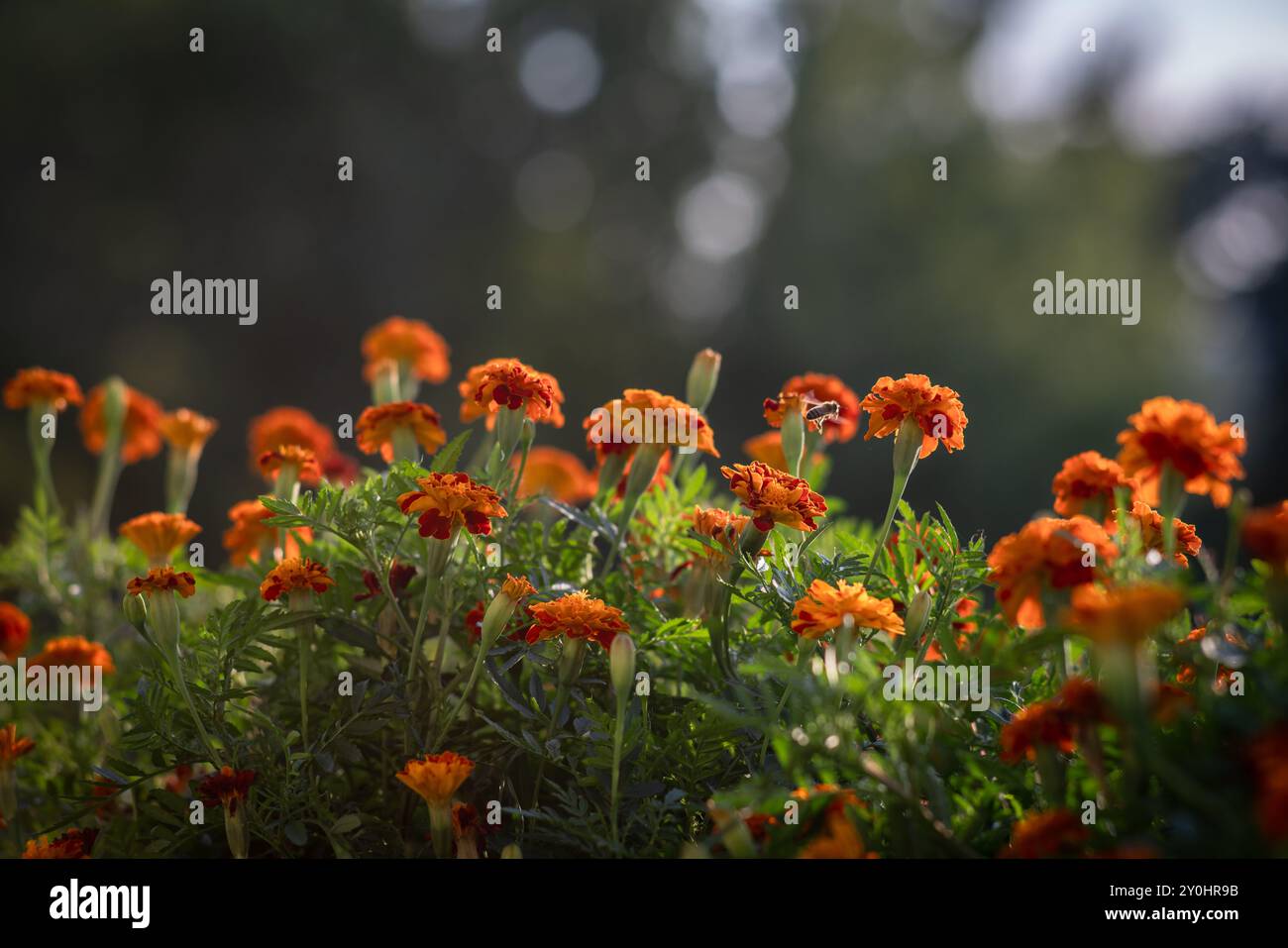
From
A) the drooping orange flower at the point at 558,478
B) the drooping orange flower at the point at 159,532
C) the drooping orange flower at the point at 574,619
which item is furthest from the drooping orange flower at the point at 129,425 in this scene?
the drooping orange flower at the point at 574,619

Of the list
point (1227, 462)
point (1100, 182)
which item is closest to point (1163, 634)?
point (1227, 462)

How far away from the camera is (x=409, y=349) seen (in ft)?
5.77

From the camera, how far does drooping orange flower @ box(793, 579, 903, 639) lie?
999 millimetres

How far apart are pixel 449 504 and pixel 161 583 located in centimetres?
34

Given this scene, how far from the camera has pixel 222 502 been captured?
705cm

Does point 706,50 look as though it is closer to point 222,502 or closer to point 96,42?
point 96,42

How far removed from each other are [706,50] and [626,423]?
9078 millimetres

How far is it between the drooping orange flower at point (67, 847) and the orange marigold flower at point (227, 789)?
0.21m

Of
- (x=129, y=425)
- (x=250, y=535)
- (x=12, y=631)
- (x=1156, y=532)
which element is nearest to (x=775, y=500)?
(x=1156, y=532)

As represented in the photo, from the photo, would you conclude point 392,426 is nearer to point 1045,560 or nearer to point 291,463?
point 291,463

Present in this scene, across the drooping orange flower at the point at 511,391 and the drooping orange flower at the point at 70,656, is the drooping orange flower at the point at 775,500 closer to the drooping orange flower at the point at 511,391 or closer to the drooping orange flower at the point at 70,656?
the drooping orange flower at the point at 511,391

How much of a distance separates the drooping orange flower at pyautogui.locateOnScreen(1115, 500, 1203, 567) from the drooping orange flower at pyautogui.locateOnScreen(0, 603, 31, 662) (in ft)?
4.92

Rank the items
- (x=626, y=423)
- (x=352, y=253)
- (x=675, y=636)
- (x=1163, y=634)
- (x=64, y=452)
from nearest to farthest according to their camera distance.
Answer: (x=1163, y=634)
(x=675, y=636)
(x=626, y=423)
(x=64, y=452)
(x=352, y=253)

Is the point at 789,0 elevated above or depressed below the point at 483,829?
above
